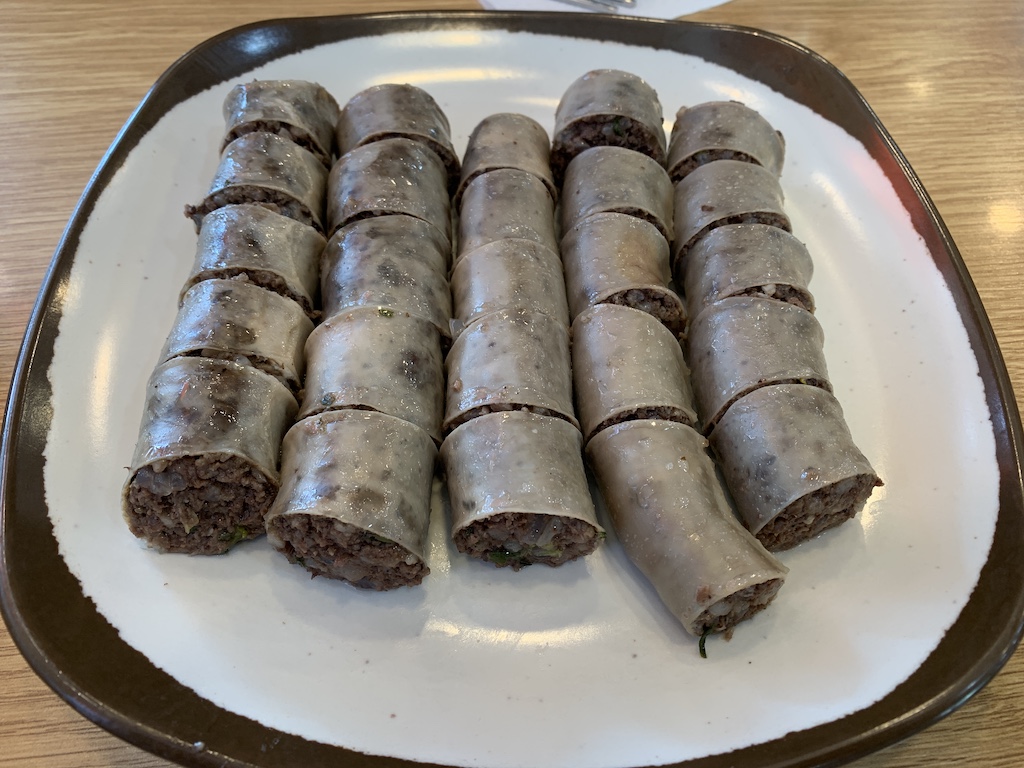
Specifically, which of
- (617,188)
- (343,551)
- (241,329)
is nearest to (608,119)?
(617,188)

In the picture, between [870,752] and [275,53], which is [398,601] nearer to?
[870,752]

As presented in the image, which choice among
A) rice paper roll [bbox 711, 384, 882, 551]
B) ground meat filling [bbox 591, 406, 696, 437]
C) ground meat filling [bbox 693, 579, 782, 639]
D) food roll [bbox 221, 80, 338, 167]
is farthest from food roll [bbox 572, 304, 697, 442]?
food roll [bbox 221, 80, 338, 167]

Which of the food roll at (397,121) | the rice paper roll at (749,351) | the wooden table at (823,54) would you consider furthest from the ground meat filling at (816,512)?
the food roll at (397,121)

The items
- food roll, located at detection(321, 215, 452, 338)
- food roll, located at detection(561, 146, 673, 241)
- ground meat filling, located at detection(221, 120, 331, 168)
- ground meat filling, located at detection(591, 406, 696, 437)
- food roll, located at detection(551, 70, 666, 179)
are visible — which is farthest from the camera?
food roll, located at detection(551, 70, 666, 179)

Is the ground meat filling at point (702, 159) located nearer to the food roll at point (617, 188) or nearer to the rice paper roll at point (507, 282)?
the food roll at point (617, 188)

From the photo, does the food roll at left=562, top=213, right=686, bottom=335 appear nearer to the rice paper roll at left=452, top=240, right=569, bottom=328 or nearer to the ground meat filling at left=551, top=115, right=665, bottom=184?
the rice paper roll at left=452, top=240, right=569, bottom=328

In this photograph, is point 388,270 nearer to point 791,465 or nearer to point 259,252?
point 259,252

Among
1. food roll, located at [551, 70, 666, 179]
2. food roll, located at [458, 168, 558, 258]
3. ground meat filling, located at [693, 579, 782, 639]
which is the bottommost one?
ground meat filling, located at [693, 579, 782, 639]
